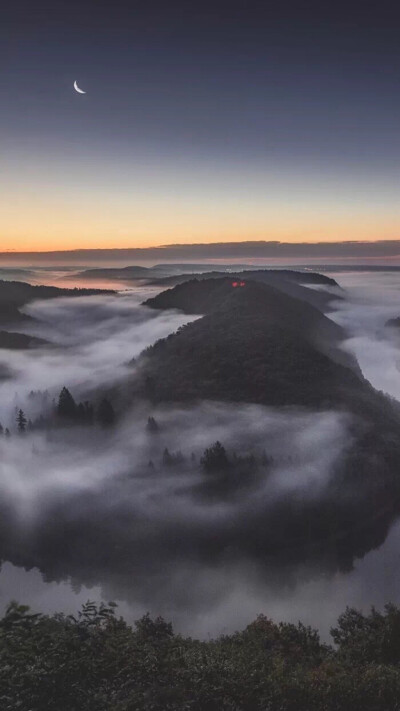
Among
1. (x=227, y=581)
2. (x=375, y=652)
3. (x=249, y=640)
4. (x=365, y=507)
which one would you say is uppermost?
(x=375, y=652)

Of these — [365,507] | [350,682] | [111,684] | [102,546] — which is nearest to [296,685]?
[350,682]

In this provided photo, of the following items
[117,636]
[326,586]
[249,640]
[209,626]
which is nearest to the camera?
[117,636]

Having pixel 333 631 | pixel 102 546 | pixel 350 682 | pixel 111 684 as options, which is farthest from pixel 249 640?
pixel 102 546

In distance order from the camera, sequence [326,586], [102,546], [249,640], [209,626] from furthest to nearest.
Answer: [102,546], [326,586], [209,626], [249,640]

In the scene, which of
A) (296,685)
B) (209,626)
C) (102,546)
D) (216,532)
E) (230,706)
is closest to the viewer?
(230,706)

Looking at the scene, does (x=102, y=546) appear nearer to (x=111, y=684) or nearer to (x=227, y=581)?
(x=227, y=581)

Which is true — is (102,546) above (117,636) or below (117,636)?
below

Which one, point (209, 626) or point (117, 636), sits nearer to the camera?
point (117, 636)

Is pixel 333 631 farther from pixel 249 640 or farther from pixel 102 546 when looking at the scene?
pixel 102 546

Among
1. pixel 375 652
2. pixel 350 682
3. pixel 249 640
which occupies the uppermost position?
Answer: pixel 350 682
